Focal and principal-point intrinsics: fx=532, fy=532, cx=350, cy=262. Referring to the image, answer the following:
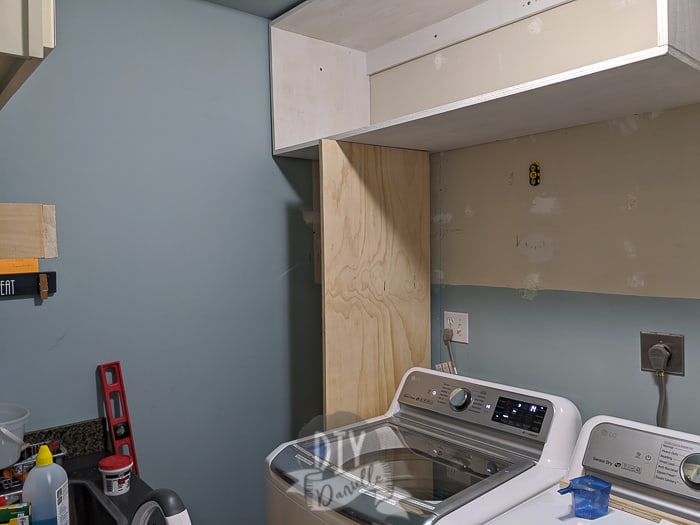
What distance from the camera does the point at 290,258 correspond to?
84.6 inches

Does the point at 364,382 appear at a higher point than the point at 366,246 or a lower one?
lower

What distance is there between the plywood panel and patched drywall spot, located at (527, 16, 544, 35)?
1.93 ft

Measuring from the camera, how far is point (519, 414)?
5.27 feet

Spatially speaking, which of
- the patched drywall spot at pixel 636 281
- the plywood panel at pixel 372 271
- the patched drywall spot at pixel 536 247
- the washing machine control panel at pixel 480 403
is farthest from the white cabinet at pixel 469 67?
the washing machine control panel at pixel 480 403

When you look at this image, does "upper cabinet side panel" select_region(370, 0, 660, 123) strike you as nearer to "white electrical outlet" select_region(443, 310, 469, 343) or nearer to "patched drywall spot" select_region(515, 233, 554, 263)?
"patched drywall spot" select_region(515, 233, 554, 263)

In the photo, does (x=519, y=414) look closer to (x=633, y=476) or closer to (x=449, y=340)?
(x=633, y=476)

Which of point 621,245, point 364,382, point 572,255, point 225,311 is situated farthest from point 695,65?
point 225,311

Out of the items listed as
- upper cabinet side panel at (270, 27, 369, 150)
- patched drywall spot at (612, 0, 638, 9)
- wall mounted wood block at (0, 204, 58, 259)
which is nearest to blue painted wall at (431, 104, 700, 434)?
patched drywall spot at (612, 0, 638, 9)

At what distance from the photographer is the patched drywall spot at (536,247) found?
1.75 m

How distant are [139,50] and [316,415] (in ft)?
4.97

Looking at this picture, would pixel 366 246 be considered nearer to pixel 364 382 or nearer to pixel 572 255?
pixel 364 382

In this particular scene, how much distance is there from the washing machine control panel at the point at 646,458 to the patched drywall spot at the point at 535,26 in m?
1.20

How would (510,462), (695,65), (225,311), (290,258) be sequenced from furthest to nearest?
(290,258) < (225,311) < (510,462) < (695,65)

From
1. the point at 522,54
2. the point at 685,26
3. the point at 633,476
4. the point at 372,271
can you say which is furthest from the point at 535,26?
the point at 633,476
